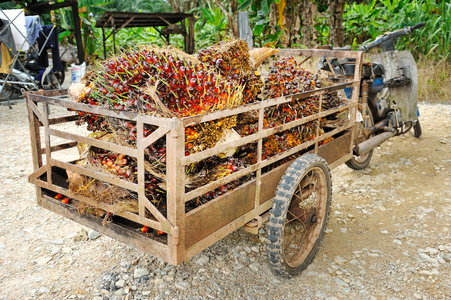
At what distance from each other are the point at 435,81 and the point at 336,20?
8.10ft

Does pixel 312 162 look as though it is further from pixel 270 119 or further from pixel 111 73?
pixel 111 73

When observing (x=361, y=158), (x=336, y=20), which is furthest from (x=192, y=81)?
(x=336, y=20)

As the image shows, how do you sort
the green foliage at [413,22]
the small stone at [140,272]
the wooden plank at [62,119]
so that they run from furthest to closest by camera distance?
the green foliage at [413,22], the small stone at [140,272], the wooden plank at [62,119]

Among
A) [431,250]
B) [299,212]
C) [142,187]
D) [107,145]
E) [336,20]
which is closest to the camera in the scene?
[142,187]

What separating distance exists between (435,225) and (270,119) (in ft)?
6.31

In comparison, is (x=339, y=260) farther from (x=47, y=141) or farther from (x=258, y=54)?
(x=47, y=141)

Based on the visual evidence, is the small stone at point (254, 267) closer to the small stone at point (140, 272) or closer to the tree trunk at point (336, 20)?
the small stone at point (140, 272)

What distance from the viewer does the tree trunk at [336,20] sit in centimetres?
772

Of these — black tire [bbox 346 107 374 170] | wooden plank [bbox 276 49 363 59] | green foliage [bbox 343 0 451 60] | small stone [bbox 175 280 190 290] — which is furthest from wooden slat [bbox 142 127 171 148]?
green foliage [bbox 343 0 451 60]

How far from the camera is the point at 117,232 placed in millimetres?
2061

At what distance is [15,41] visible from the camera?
25.3ft

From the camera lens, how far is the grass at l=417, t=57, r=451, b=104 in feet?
26.1

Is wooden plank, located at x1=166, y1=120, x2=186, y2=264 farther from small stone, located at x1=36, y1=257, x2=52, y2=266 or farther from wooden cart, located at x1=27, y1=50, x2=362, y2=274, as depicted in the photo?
small stone, located at x1=36, y1=257, x2=52, y2=266

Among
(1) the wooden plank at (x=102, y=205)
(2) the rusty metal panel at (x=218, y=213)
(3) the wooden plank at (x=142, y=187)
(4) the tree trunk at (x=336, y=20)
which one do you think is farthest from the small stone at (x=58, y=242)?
(4) the tree trunk at (x=336, y=20)
